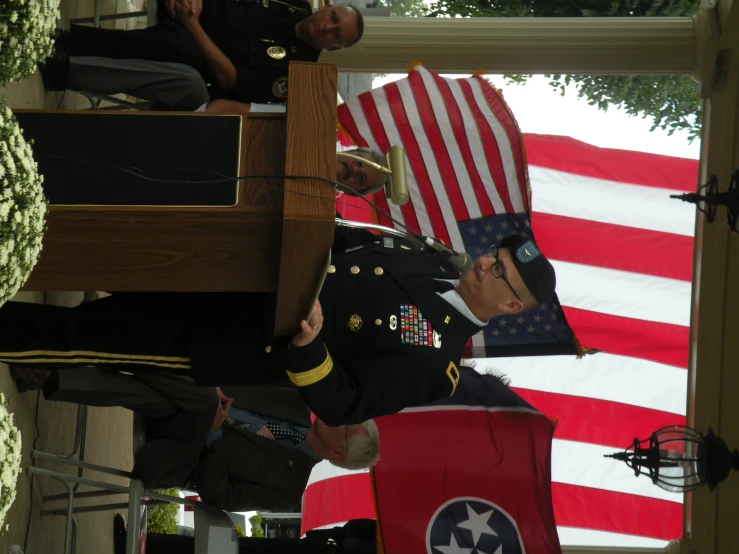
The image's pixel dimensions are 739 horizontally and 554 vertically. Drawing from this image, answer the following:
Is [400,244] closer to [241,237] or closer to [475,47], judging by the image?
[241,237]

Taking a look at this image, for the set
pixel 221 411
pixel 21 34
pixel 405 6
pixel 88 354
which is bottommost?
pixel 221 411

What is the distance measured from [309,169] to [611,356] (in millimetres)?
2910

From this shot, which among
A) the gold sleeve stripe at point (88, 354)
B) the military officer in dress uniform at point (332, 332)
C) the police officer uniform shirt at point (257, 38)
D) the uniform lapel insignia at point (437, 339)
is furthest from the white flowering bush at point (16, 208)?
the police officer uniform shirt at point (257, 38)

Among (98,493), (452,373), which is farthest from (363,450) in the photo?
(98,493)

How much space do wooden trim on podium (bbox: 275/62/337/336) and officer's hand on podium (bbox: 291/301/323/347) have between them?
0.92 ft

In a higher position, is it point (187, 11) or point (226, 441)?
point (187, 11)

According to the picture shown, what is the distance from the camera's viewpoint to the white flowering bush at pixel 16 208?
1752 millimetres

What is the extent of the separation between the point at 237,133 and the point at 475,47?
10.2 feet

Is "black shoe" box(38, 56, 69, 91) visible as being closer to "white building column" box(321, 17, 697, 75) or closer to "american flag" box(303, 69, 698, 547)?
"american flag" box(303, 69, 698, 547)

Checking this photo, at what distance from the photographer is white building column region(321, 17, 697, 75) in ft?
15.6

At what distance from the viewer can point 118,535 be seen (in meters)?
4.71

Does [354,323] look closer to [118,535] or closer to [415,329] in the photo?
[415,329]

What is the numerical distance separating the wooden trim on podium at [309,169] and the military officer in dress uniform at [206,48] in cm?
162

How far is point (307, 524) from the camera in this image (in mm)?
4828
